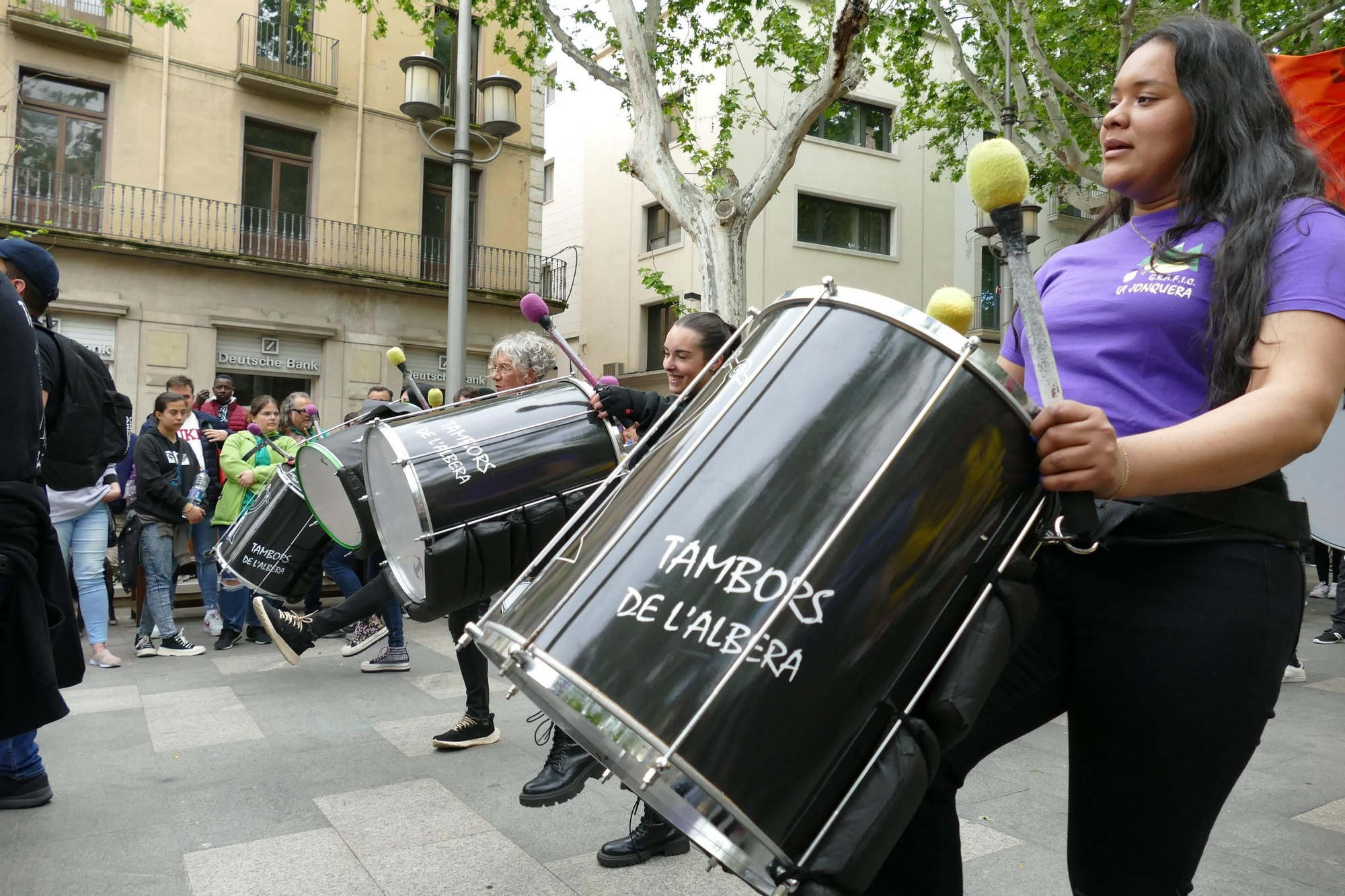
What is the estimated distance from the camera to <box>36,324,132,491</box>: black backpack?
172 inches

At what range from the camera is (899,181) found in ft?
69.9

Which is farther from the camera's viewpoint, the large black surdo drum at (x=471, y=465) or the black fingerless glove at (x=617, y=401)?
the black fingerless glove at (x=617, y=401)

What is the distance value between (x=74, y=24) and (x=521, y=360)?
46.0 feet

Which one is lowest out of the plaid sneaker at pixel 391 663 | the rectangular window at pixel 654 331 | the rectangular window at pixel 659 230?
the plaid sneaker at pixel 391 663

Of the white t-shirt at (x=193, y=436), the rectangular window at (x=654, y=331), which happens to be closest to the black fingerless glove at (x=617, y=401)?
the white t-shirt at (x=193, y=436)

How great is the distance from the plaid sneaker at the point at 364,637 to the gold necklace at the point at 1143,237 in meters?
4.85

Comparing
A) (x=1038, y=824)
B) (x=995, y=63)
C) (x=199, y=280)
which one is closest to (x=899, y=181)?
(x=995, y=63)

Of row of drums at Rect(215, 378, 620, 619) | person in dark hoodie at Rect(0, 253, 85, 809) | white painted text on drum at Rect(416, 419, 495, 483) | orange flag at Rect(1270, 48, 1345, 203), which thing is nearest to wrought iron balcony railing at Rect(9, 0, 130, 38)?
person in dark hoodie at Rect(0, 253, 85, 809)

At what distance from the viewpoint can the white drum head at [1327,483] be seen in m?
2.96

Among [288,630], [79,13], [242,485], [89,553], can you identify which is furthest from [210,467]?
[79,13]

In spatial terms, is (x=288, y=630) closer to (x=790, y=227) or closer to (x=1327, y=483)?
(x=1327, y=483)

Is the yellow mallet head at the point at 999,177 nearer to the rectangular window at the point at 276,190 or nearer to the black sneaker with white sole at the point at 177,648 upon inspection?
the black sneaker with white sole at the point at 177,648

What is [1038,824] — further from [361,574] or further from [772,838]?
[361,574]

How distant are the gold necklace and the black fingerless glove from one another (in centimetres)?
155
